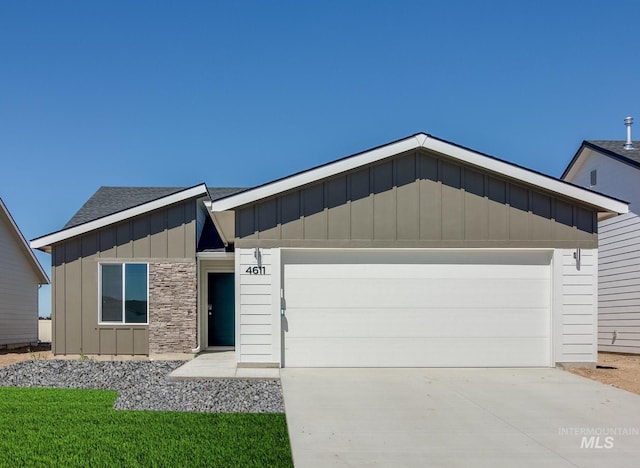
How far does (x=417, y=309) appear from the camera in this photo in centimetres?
947

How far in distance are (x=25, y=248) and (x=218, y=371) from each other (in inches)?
454

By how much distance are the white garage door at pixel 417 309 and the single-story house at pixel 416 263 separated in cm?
2

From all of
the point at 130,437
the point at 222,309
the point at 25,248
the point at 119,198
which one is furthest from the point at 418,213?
the point at 25,248

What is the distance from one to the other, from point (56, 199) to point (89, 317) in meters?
11.8

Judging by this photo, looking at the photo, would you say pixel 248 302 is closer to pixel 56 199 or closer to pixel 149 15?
pixel 149 15

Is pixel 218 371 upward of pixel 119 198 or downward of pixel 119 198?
downward

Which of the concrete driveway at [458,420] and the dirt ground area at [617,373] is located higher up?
the concrete driveway at [458,420]

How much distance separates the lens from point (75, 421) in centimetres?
601

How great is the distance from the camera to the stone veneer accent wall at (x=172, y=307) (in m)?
11.4

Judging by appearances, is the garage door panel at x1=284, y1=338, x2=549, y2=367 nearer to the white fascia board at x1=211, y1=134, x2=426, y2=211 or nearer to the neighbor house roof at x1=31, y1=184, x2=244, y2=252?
the white fascia board at x1=211, y1=134, x2=426, y2=211

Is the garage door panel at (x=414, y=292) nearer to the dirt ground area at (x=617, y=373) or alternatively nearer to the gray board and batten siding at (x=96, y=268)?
the dirt ground area at (x=617, y=373)

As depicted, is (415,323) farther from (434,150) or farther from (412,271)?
(434,150)

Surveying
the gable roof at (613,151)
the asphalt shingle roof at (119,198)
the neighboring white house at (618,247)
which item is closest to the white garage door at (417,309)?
the neighboring white house at (618,247)

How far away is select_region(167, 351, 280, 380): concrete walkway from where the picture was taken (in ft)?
27.2
